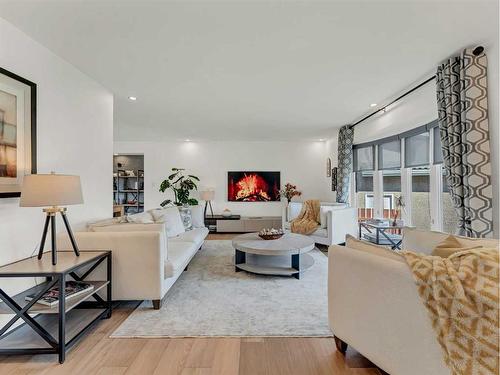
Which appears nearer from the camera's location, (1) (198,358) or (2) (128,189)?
(1) (198,358)

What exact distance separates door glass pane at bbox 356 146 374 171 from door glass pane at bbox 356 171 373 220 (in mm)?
110

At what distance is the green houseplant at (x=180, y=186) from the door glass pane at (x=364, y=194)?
387 centimetres

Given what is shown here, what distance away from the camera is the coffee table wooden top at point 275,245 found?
327 cm

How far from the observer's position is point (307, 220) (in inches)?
208

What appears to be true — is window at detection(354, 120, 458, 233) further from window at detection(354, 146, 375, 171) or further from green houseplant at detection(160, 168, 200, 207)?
green houseplant at detection(160, 168, 200, 207)

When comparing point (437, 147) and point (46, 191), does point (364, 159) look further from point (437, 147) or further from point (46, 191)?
point (46, 191)

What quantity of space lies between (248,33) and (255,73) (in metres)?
0.78

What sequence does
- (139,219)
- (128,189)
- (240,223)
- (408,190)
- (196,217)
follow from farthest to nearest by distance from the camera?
(128,189) → (240,223) → (196,217) → (408,190) → (139,219)

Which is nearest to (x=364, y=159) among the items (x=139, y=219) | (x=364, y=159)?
(x=364, y=159)

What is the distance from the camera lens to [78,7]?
6.18 feet

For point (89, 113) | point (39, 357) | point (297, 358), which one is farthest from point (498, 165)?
point (89, 113)

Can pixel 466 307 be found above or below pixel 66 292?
above

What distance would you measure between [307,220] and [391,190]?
1635 millimetres

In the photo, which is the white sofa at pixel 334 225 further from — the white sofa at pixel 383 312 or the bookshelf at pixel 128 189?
the bookshelf at pixel 128 189
